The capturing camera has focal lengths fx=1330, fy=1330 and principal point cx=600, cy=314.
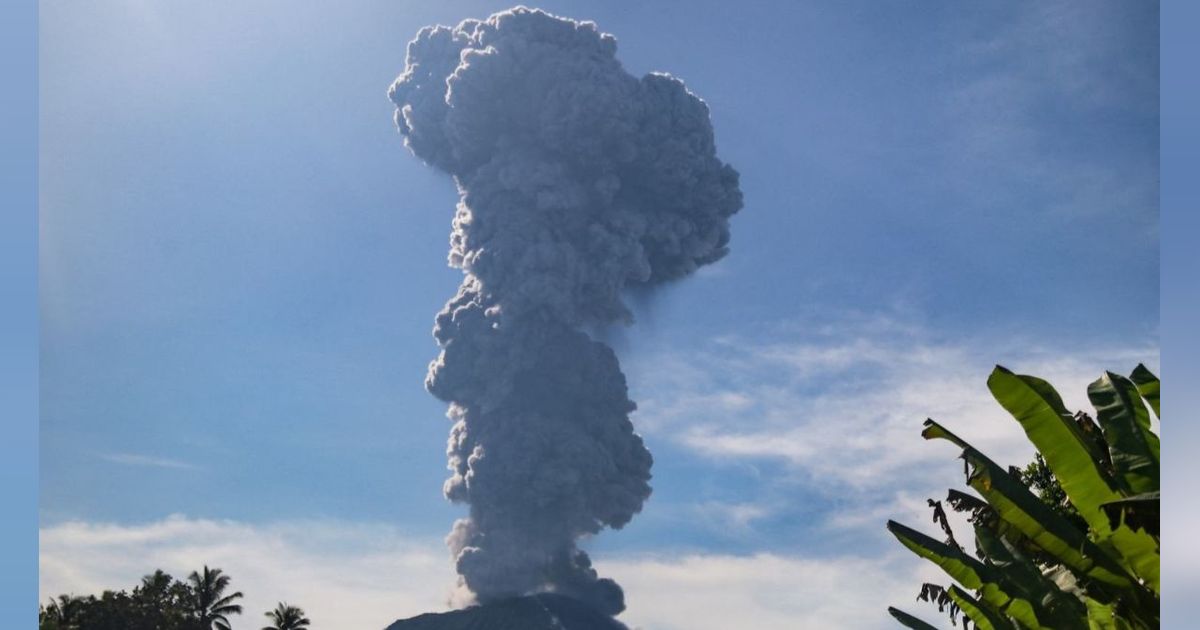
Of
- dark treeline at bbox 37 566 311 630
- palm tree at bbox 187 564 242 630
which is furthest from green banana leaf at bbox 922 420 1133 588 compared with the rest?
palm tree at bbox 187 564 242 630

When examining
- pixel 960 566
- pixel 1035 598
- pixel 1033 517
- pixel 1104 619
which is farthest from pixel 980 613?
pixel 1104 619

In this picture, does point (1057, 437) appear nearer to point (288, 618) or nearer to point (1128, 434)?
point (1128, 434)

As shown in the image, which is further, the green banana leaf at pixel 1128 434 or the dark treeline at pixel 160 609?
the dark treeline at pixel 160 609

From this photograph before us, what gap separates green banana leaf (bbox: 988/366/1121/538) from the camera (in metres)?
4.43

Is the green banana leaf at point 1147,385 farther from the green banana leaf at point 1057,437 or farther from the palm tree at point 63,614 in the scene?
the palm tree at point 63,614

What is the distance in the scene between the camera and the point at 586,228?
30.0 metres

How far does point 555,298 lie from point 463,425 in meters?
4.06

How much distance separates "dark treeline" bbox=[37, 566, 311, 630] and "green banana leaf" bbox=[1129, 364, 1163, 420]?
54.7 feet

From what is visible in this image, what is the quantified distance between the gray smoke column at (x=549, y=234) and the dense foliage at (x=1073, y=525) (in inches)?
938

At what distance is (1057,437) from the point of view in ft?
14.6

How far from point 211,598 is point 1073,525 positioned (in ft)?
75.4

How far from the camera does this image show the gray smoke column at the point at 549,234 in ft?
95.7

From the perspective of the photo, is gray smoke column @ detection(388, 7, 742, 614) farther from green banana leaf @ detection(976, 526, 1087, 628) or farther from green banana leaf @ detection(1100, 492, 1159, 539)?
green banana leaf @ detection(1100, 492, 1159, 539)

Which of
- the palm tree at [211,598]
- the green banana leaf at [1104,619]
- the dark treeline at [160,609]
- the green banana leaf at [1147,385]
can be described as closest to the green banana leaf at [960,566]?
the green banana leaf at [1104,619]
